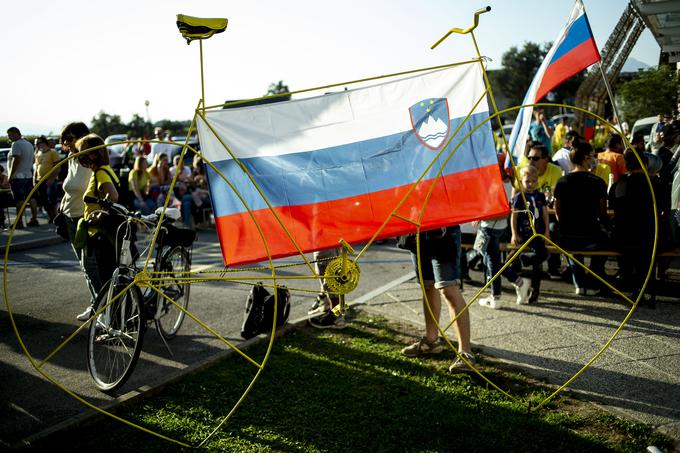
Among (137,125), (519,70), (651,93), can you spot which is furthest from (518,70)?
(651,93)

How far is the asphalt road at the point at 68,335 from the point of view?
442 centimetres

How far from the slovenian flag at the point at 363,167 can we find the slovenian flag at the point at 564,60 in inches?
71.2

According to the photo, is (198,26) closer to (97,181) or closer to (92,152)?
(92,152)

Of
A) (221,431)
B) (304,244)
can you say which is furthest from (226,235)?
(221,431)

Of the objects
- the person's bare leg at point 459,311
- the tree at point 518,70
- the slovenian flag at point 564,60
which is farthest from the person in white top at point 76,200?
the tree at point 518,70

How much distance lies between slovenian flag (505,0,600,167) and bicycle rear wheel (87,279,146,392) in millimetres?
4046

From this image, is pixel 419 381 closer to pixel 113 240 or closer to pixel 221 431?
pixel 221 431

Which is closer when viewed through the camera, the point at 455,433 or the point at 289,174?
the point at 455,433

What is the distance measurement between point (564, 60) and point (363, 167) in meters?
3.31

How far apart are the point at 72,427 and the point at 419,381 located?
2.58 m

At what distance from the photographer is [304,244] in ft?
14.3

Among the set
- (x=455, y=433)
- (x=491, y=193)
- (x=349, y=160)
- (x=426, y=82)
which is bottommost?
(x=455, y=433)

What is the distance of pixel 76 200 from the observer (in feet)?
19.7

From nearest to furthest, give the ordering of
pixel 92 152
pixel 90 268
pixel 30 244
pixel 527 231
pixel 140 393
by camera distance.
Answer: pixel 140 393 → pixel 92 152 → pixel 90 268 → pixel 527 231 → pixel 30 244
